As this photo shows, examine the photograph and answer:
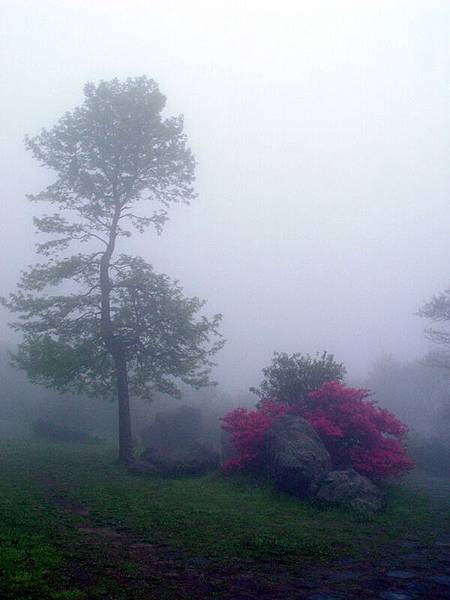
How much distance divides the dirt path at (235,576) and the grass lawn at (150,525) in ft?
0.18

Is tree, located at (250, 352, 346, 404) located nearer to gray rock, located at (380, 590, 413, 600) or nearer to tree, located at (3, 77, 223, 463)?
tree, located at (3, 77, 223, 463)

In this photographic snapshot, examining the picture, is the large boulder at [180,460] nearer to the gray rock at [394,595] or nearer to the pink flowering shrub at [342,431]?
the pink flowering shrub at [342,431]

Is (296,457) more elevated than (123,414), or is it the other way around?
(123,414)

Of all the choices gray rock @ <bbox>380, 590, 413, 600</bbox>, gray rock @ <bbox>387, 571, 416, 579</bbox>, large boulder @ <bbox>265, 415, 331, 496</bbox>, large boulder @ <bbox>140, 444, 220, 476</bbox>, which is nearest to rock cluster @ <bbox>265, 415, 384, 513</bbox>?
large boulder @ <bbox>265, 415, 331, 496</bbox>

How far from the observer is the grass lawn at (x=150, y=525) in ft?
19.8

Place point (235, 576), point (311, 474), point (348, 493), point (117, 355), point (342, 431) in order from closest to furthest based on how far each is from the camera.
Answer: point (235, 576), point (348, 493), point (311, 474), point (342, 431), point (117, 355)

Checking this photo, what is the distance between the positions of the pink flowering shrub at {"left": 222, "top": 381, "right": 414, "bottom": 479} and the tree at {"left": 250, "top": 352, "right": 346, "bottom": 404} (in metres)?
1.52

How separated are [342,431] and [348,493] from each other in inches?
155

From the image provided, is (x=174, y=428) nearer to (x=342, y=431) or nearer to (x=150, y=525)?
(x=342, y=431)

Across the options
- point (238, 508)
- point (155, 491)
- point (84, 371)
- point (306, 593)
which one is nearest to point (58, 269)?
point (84, 371)

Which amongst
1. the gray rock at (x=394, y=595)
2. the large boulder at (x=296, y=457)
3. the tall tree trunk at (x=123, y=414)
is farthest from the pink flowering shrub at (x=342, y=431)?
the gray rock at (x=394, y=595)

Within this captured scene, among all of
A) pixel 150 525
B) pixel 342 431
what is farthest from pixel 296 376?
pixel 150 525

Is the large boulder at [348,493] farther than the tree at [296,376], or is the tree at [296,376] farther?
the tree at [296,376]

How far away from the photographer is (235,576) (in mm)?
6387
